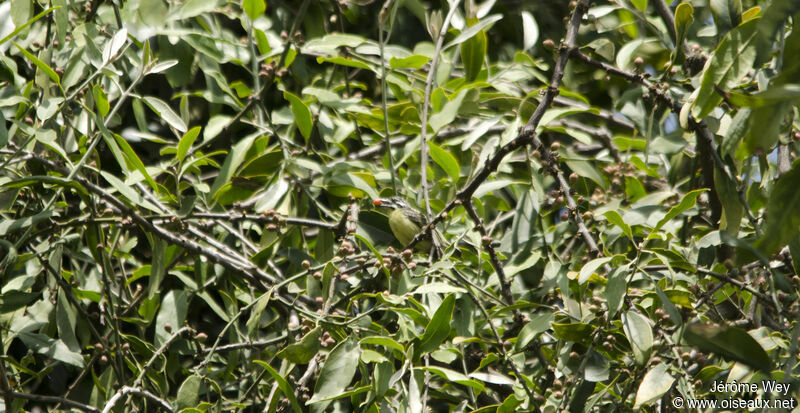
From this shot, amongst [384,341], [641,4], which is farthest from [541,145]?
[384,341]

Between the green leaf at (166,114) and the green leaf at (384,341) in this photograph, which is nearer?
the green leaf at (384,341)

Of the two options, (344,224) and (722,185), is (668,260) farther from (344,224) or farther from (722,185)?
(344,224)

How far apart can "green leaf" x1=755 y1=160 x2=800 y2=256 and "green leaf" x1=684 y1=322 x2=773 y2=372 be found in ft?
0.53

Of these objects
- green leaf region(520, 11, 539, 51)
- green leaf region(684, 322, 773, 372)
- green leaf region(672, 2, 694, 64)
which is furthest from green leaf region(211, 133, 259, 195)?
green leaf region(684, 322, 773, 372)

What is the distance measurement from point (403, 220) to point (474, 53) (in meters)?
0.72

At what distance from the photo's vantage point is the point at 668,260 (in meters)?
1.92

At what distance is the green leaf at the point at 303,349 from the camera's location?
1751 millimetres

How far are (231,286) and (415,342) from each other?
96 centimetres

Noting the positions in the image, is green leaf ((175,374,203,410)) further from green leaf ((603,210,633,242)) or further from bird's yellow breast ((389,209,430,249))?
green leaf ((603,210,633,242))

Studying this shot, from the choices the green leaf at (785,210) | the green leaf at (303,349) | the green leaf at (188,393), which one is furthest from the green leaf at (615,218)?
the green leaf at (188,393)

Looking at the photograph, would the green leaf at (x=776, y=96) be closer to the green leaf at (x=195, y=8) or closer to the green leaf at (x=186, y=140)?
the green leaf at (x=186, y=140)

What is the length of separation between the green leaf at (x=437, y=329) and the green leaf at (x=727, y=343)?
725mm

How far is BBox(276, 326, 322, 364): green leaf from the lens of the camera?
1751 millimetres

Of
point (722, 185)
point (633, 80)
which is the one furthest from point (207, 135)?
point (722, 185)
